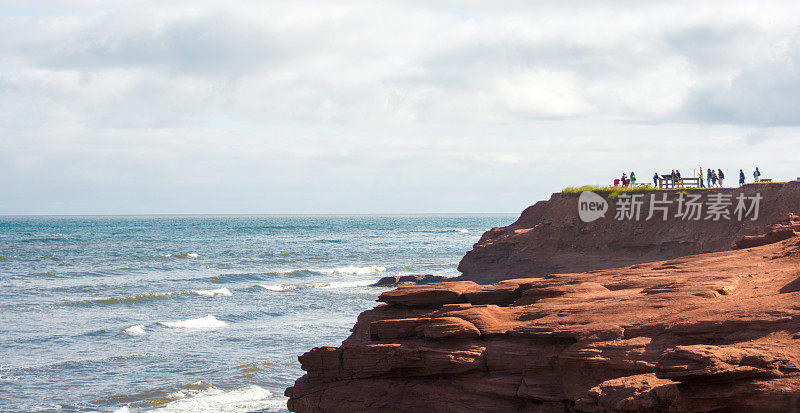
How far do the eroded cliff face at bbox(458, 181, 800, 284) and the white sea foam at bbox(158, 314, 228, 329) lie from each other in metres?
16.9

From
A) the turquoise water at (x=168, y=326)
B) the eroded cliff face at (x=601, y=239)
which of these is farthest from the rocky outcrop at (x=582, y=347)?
the eroded cliff face at (x=601, y=239)

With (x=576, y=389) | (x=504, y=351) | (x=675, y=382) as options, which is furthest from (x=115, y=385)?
(x=675, y=382)

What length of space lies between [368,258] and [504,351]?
55118 millimetres

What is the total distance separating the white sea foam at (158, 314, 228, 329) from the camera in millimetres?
30100

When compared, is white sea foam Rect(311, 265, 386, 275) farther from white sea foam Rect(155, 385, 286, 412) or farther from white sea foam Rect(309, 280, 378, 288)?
white sea foam Rect(155, 385, 286, 412)

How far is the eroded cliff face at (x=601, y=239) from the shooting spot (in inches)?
1438

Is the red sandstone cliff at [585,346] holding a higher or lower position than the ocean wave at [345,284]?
higher

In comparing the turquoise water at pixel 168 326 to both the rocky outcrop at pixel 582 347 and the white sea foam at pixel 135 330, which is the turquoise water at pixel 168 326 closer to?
the white sea foam at pixel 135 330

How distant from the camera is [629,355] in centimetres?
1184

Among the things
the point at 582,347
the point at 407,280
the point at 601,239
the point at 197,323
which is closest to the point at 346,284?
the point at 407,280

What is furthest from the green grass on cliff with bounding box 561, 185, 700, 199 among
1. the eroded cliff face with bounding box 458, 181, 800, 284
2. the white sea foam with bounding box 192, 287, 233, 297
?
the white sea foam with bounding box 192, 287, 233, 297

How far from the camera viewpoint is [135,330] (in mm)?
28516

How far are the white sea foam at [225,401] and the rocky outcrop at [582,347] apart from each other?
320 centimetres

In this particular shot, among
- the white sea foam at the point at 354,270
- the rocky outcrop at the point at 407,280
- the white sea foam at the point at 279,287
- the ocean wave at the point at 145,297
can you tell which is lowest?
the white sea foam at the point at 279,287
